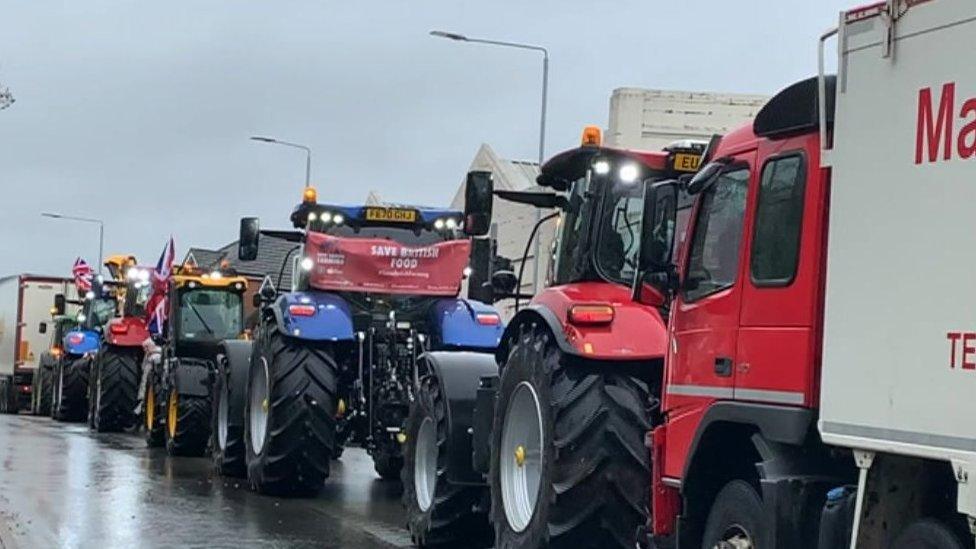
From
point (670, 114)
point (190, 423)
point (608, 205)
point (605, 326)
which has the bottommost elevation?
point (190, 423)

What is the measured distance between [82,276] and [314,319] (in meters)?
19.4

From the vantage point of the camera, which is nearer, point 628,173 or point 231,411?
point 628,173

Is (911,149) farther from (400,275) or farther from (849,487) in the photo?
(400,275)

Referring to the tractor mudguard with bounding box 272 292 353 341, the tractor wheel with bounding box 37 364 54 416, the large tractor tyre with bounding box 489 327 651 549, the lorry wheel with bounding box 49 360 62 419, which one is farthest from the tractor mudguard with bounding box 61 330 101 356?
the large tractor tyre with bounding box 489 327 651 549

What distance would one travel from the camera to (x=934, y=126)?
5105mm

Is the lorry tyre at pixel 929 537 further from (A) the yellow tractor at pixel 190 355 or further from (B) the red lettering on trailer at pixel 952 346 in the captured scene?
(A) the yellow tractor at pixel 190 355

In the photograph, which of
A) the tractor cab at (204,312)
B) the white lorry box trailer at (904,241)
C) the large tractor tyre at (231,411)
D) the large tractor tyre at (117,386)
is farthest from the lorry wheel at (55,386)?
the white lorry box trailer at (904,241)

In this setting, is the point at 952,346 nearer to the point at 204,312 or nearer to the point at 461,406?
the point at 461,406

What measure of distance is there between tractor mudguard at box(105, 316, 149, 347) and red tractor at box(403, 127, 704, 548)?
1398 centimetres

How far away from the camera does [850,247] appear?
18.2 feet

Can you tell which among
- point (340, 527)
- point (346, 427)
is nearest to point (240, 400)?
point (346, 427)

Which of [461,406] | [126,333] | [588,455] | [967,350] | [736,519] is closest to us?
[967,350]

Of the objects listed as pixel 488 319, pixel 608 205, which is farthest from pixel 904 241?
pixel 488 319

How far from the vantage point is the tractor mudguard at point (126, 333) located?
23312mm
